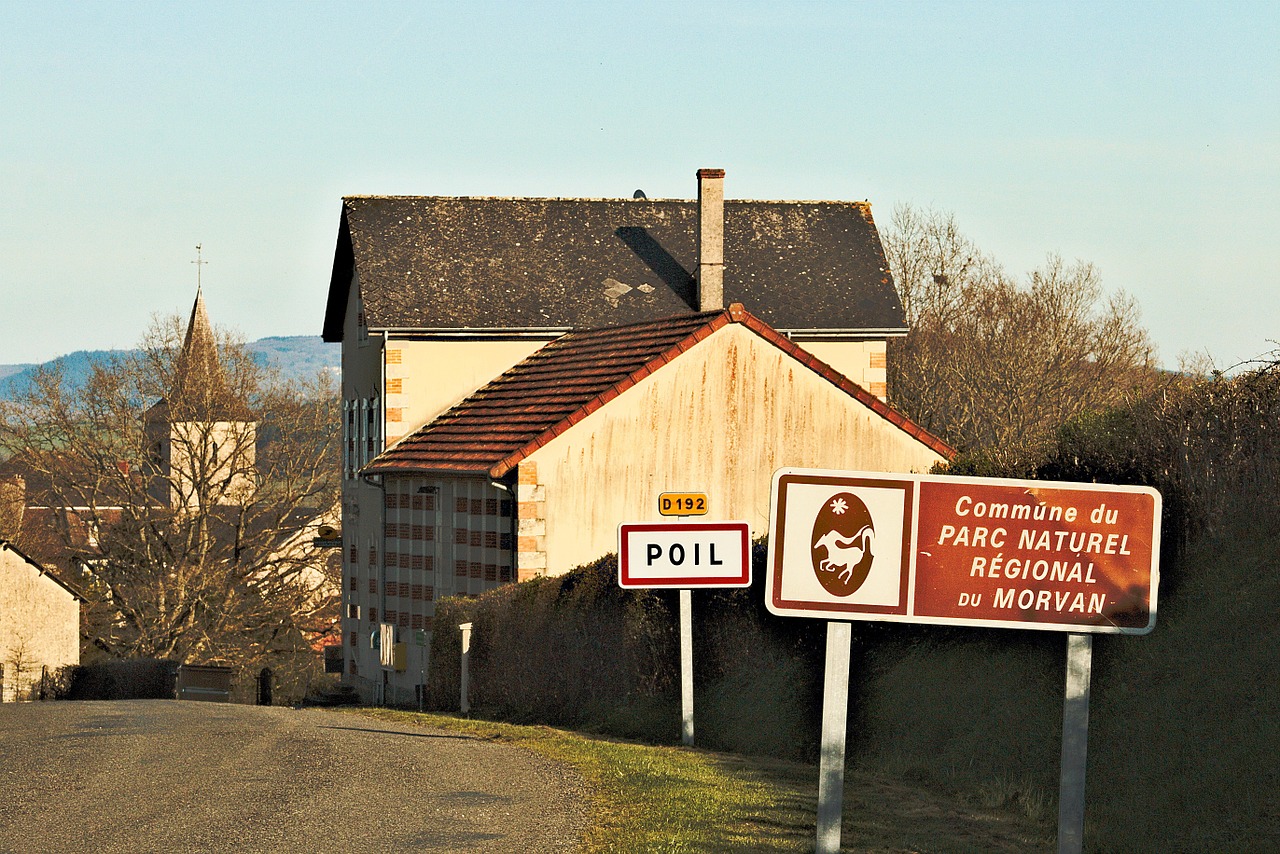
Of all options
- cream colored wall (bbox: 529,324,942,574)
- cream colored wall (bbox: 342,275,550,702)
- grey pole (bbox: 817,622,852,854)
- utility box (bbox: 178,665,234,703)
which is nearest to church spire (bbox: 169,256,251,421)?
utility box (bbox: 178,665,234,703)

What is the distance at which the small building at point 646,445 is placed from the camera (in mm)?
26062

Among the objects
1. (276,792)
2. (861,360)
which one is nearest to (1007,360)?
(861,360)

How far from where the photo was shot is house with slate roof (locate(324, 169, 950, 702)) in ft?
86.6

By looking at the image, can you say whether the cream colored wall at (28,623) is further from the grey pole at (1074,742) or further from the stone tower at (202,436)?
the grey pole at (1074,742)

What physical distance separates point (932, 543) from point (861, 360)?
97.1ft

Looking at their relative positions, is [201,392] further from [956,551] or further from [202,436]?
[956,551]

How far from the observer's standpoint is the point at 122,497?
45875 mm

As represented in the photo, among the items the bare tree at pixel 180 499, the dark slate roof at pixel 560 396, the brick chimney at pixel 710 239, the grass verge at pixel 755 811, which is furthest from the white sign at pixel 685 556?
the bare tree at pixel 180 499

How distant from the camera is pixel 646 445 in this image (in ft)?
87.0

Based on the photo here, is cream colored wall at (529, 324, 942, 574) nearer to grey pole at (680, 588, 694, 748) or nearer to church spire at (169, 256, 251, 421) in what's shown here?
grey pole at (680, 588, 694, 748)

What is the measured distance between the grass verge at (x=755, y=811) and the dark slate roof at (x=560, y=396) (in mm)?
13872

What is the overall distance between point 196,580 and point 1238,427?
38.1 meters

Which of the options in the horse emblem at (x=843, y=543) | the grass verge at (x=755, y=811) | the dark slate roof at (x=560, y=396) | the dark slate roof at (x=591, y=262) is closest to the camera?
the horse emblem at (x=843, y=543)

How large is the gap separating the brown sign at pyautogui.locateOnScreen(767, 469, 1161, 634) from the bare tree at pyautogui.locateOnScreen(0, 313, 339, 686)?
40.2 m
